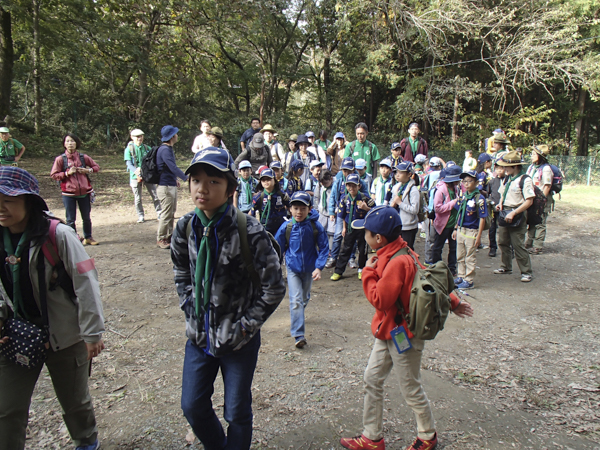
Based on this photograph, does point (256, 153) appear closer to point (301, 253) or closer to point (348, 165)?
point (348, 165)

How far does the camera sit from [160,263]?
722cm

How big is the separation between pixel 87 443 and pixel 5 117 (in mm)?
18022

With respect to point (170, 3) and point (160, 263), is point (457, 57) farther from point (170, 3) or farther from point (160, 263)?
point (160, 263)

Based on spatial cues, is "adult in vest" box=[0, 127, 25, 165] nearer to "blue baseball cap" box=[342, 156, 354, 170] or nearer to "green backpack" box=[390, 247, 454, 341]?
"blue baseball cap" box=[342, 156, 354, 170]

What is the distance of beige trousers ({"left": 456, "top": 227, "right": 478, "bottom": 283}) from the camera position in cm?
639

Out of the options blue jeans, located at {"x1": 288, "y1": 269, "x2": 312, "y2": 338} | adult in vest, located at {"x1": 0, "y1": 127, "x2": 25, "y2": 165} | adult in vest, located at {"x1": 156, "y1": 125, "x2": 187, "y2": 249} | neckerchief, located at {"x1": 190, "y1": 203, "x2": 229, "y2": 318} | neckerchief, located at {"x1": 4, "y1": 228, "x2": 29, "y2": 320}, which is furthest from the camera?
adult in vest, located at {"x1": 0, "y1": 127, "x2": 25, "y2": 165}

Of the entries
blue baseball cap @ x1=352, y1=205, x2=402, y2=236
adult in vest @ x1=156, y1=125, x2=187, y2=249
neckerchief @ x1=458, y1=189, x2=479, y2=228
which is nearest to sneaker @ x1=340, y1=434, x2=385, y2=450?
blue baseball cap @ x1=352, y1=205, x2=402, y2=236

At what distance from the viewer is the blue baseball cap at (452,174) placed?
20.8ft

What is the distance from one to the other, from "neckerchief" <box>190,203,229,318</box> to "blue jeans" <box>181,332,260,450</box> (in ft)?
0.95

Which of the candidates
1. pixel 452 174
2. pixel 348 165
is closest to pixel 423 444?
pixel 452 174

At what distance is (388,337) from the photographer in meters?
2.89

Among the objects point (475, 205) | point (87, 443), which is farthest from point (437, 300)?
point (475, 205)

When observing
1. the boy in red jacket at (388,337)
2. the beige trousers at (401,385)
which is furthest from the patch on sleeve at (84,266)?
the beige trousers at (401,385)

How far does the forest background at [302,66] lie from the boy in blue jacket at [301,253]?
15.9 m
